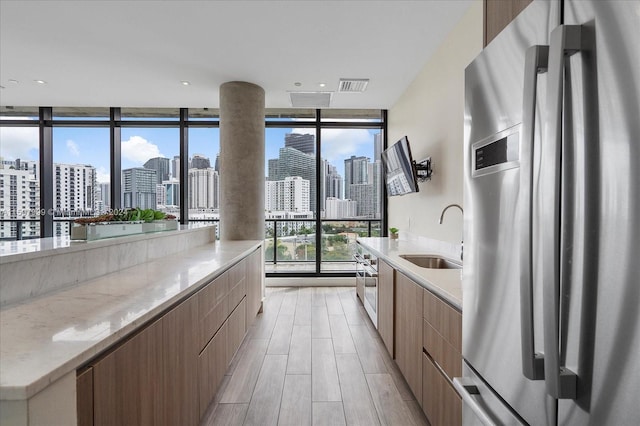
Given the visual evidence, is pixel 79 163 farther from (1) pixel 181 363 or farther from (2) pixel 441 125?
(2) pixel 441 125

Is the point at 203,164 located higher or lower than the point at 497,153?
higher

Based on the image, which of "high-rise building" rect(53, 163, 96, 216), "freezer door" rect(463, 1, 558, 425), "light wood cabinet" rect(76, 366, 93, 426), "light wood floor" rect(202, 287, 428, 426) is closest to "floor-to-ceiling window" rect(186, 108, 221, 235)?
"high-rise building" rect(53, 163, 96, 216)

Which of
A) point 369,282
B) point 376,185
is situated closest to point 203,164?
point 376,185

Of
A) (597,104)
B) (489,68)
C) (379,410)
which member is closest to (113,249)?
(379,410)

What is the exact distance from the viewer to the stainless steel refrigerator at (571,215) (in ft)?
1.68

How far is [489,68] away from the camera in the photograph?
0.90m

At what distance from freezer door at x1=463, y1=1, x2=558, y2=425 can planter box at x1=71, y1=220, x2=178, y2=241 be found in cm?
195

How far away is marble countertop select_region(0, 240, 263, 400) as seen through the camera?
0.71m

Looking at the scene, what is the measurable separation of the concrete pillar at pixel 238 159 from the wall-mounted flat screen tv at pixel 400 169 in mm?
1718

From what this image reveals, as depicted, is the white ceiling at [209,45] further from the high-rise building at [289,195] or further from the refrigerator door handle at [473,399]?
the refrigerator door handle at [473,399]

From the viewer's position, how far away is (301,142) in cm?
529

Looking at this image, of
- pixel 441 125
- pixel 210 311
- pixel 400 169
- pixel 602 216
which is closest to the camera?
pixel 602 216

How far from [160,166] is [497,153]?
553 cm

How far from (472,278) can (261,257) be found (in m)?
3.26
